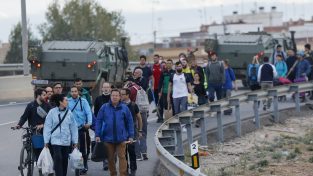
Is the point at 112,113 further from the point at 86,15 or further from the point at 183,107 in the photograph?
the point at 86,15

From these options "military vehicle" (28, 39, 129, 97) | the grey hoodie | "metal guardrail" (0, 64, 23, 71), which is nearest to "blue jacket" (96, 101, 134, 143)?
the grey hoodie

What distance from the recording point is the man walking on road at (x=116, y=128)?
14.5 meters

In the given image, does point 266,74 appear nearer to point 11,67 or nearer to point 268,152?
point 268,152

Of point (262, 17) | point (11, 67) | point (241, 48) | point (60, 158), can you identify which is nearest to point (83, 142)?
point (60, 158)

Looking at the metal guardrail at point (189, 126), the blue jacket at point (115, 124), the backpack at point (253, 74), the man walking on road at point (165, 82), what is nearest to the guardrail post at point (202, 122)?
A: the metal guardrail at point (189, 126)

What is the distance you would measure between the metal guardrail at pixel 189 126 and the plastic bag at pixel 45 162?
1614 mm

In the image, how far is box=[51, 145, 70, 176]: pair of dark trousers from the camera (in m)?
14.2

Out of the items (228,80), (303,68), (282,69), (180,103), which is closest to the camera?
(180,103)

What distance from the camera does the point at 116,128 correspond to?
1445 cm

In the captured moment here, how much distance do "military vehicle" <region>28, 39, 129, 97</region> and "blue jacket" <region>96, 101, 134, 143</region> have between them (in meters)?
17.2

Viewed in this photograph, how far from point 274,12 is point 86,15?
8206 centimetres

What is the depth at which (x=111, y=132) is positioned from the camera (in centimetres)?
1448

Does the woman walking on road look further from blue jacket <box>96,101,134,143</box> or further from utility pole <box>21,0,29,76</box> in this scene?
utility pole <box>21,0,29,76</box>

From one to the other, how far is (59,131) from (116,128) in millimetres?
889
